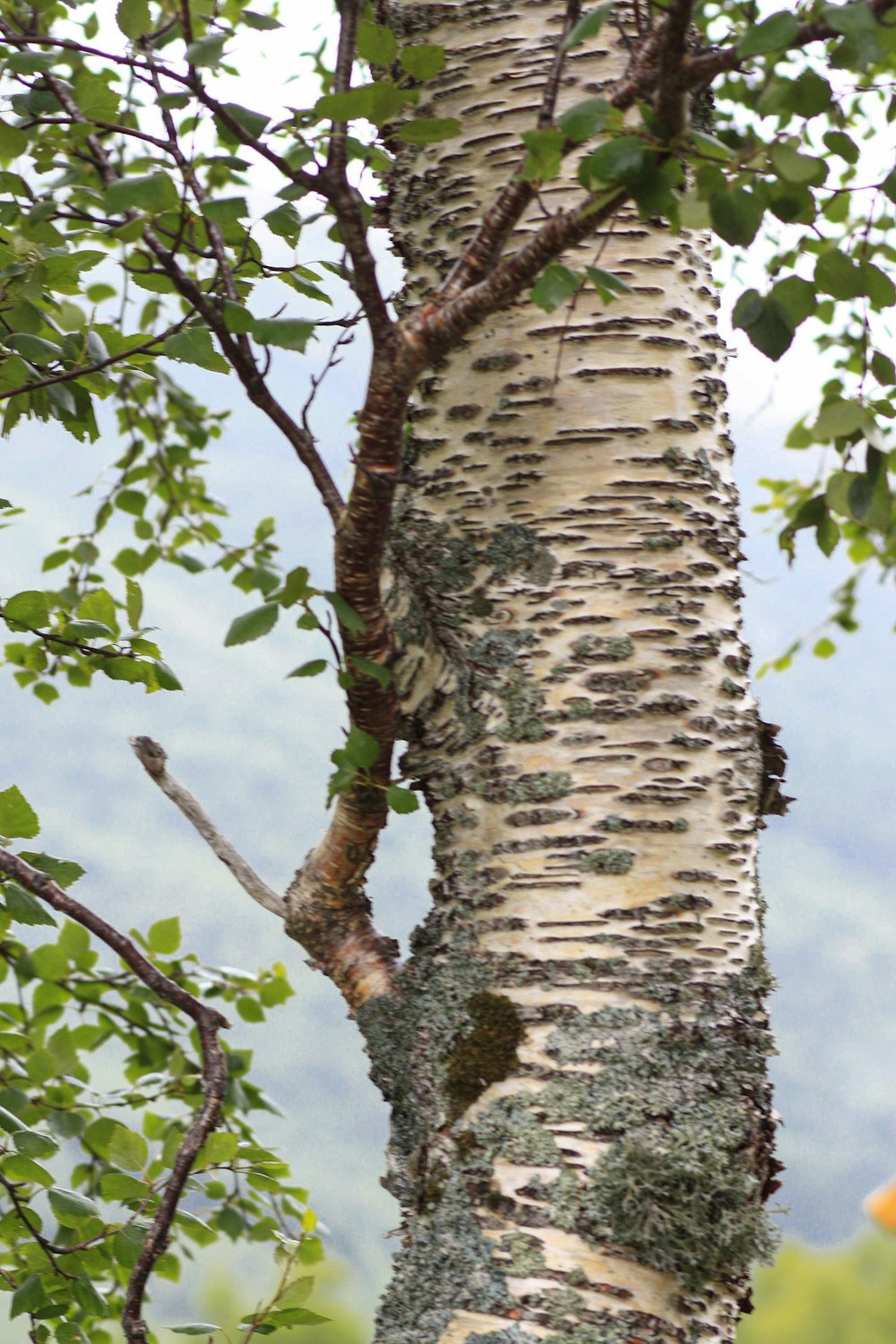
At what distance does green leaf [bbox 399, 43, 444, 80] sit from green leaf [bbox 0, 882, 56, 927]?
Answer: 2.64ft

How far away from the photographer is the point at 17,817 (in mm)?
1123

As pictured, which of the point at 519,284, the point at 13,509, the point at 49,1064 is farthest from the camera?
the point at 49,1064

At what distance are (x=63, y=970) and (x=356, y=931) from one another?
0.75m

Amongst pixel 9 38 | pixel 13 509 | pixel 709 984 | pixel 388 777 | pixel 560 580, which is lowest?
pixel 709 984

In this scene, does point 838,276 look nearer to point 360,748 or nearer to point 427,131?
point 427,131

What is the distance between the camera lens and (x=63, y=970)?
173 centimetres

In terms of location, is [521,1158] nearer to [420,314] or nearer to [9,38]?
[420,314]

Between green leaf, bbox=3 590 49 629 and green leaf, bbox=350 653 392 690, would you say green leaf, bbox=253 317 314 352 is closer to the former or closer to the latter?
green leaf, bbox=350 653 392 690

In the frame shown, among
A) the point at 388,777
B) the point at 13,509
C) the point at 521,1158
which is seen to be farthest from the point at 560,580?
the point at 13,509

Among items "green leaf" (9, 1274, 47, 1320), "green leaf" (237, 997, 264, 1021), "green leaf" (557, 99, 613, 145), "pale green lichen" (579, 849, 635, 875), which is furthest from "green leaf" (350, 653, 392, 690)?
"green leaf" (237, 997, 264, 1021)

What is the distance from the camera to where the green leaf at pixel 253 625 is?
89 centimetres

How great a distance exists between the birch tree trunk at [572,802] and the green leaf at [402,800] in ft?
0.18

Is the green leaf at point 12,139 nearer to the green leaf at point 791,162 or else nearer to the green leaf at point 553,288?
the green leaf at point 553,288

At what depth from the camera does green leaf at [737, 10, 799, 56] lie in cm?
68
